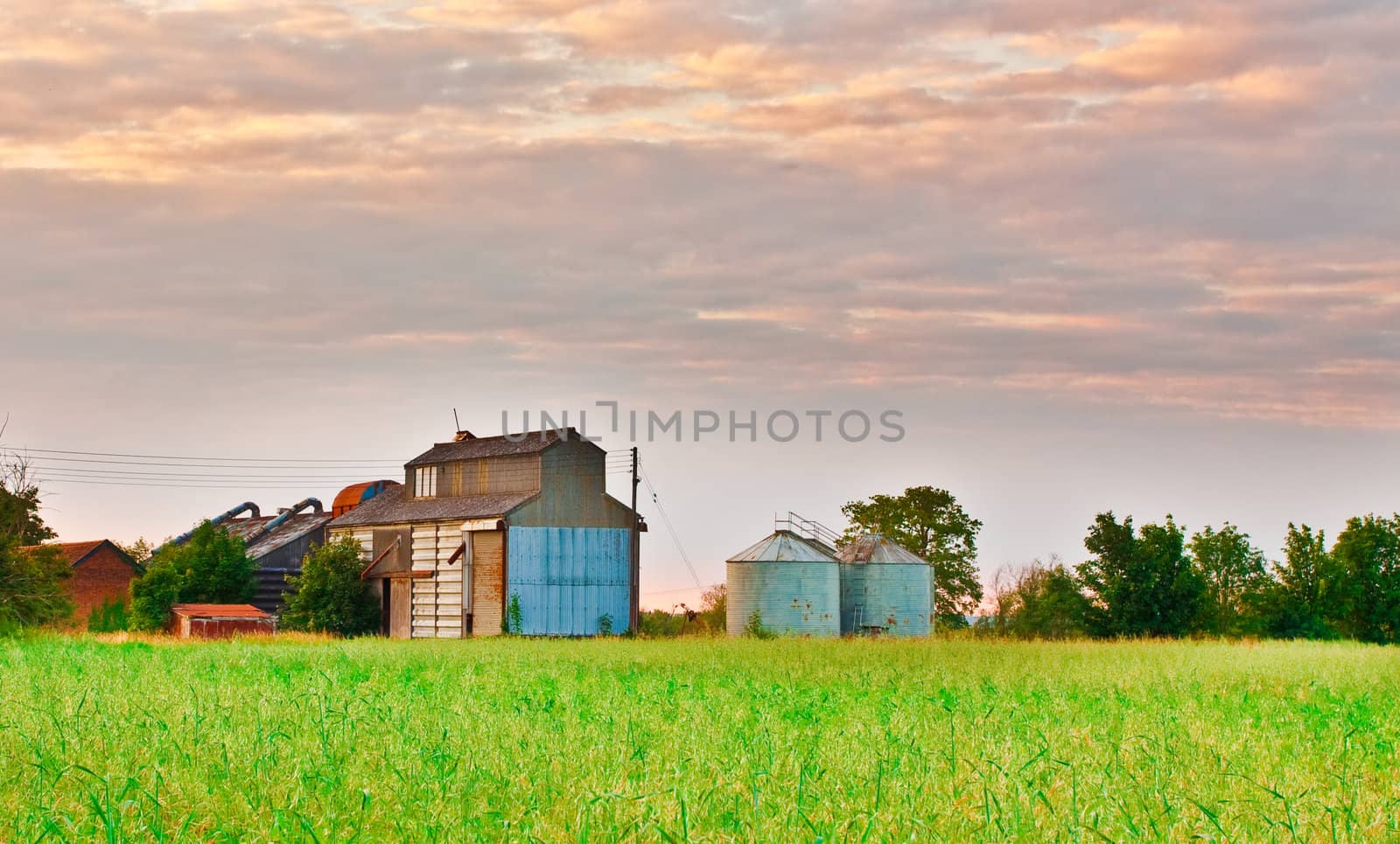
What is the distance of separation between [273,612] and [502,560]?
19555 millimetres

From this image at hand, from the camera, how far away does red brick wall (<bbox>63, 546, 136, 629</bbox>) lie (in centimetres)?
6712

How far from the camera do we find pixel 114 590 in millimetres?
68562

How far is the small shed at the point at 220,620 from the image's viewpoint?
53969 millimetres

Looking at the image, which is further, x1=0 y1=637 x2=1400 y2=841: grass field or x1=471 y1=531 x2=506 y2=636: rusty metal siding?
x1=471 y1=531 x2=506 y2=636: rusty metal siding

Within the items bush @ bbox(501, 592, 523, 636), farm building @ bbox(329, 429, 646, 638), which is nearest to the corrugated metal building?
farm building @ bbox(329, 429, 646, 638)

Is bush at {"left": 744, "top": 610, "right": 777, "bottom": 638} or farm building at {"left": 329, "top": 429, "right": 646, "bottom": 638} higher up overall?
farm building at {"left": 329, "top": 429, "right": 646, "bottom": 638}

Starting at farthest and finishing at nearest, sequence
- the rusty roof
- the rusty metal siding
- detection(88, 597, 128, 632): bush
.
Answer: detection(88, 597, 128, 632): bush
the rusty roof
the rusty metal siding

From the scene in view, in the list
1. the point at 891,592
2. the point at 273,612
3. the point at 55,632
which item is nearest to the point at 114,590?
the point at 273,612

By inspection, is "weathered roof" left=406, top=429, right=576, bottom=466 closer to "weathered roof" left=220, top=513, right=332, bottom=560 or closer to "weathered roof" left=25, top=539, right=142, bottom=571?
"weathered roof" left=220, top=513, right=332, bottom=560

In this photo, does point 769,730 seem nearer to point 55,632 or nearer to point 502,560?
point 55,632

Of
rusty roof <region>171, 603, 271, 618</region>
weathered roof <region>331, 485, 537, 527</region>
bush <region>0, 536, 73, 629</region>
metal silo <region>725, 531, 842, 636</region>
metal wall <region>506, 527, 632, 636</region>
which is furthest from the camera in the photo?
rusty roof <region>171, 603, 271, 618</region>

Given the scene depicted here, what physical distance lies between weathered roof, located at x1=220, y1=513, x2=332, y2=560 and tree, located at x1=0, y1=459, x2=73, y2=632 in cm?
3057

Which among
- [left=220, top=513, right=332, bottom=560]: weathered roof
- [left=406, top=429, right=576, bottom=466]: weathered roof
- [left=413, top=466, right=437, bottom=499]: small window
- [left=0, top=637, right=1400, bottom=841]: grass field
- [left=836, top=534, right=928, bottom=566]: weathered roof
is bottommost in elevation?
[left=0, top=637, right=1400, bottom=841]: grass field

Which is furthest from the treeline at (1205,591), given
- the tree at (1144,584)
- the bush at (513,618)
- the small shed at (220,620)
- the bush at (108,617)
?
the bush at (108,617)
